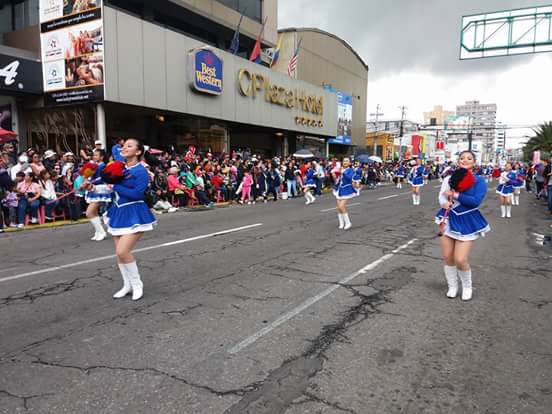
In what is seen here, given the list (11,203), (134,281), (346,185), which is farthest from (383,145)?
(134,281)

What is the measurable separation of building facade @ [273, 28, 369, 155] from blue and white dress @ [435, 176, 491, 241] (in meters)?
32.1

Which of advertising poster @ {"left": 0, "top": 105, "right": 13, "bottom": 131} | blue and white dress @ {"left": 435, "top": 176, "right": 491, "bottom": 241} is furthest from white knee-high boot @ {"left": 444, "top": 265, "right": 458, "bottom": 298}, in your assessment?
advertising poster @ {"left": 0, "top": 105, "right": 13, "bottom": 131}

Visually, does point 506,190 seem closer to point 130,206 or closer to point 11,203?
point 130,206

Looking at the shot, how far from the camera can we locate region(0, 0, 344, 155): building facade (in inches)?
691

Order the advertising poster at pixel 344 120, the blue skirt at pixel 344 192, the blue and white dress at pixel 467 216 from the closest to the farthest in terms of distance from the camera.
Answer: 1. the blue and white dress at pixel 467 216
2. the blue skirt at pixel 344 192
3. the advertising poster at pixel 344 120

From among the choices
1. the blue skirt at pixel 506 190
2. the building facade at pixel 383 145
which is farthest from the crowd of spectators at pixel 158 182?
the building facade at pixel 383 145

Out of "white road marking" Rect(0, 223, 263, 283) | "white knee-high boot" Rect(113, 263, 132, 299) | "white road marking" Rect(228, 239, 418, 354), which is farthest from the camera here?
"white road marking" Rect(0, 223, 263, 283)

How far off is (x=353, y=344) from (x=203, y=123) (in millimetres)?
22348

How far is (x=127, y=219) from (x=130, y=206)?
160 mm

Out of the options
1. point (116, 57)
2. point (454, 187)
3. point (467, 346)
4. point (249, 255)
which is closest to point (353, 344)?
point (467, 346)

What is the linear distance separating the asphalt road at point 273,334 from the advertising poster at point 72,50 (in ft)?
37.2

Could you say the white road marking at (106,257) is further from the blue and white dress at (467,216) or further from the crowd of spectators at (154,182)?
the blue and white dress at (467,216)

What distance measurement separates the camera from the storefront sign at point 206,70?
70.4 feet

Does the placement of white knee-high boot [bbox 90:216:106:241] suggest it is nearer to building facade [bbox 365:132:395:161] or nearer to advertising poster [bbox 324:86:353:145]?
advertising poster [bbox 324:86:353:145]
